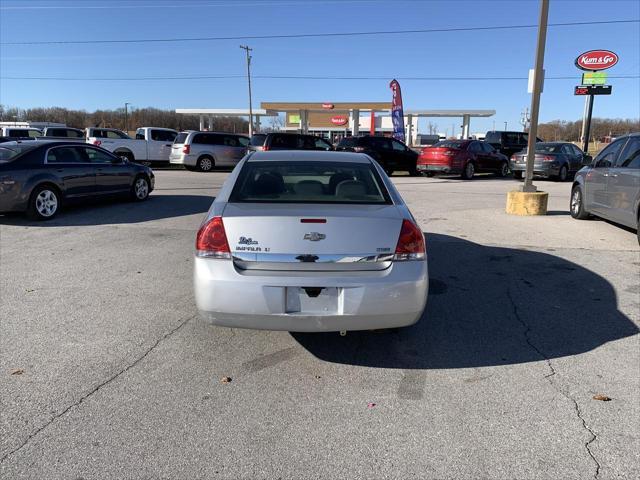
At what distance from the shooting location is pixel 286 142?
68.6 ft

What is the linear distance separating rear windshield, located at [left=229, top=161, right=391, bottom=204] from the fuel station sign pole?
86.0 feet

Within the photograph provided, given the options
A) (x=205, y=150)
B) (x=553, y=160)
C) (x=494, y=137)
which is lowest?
(x=553, y=160)

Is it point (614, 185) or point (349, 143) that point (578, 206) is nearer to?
point (614, 185)

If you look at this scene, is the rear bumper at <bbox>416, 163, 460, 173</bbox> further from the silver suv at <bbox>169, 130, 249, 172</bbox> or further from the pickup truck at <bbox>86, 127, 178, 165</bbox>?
the pickup truck at <bbox>86, 127, 178, 165</bbox>

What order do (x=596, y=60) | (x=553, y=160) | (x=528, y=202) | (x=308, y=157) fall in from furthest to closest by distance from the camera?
(x=596, y=60)
(x=553, y=160)
(x=528, y=202)
(x=308, y=157)

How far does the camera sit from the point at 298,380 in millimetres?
3617

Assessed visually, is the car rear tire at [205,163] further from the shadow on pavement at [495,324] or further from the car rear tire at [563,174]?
the shadow on pavement at [495,324]

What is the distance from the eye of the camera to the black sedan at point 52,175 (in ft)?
29.8

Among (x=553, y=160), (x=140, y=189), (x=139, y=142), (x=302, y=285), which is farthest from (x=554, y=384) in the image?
(x=139, y=142)

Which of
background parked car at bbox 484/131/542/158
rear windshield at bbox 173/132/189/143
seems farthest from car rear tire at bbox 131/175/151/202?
background parked car at bbox 484/131/542/158

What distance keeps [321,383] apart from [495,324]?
1.97m

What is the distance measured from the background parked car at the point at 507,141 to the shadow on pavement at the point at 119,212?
737 inches

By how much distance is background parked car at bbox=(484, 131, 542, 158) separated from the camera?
2666 centimetres

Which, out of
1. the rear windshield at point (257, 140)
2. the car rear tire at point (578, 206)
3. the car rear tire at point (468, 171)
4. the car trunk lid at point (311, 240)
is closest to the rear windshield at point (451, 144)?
the car rear tire at point (468, 171)
